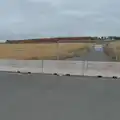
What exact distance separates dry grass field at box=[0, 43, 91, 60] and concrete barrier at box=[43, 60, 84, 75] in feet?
5.38

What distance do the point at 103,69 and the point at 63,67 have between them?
285 centimetres

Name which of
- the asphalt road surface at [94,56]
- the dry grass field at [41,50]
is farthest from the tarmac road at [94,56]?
the dry grass field at [41,50]

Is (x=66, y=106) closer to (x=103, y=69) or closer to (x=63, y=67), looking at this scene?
(x=103, y=69)

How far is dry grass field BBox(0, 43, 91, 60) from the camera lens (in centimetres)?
1967

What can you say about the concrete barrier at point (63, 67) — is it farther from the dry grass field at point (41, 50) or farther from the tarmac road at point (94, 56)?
the tarmac road at point (94, 56)

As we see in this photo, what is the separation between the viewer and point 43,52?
21.4m

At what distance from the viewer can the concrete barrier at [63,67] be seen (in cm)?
1627

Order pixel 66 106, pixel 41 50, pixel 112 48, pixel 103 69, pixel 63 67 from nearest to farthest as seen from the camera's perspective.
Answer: pixel 66 106
pixel 103 69
pixel 63 67
pixel 112 48
pixel 41 50

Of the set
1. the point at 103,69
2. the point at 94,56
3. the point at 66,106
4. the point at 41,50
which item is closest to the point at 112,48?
the point at 94,56

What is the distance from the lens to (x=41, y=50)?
21734mm

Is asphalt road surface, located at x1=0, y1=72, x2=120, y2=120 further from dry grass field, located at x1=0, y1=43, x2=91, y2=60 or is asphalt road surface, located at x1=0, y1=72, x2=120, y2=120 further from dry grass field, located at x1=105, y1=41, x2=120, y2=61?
dry grass field, located at x1=0, y1=43, x2=91, y2=60

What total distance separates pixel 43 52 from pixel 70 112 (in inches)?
557

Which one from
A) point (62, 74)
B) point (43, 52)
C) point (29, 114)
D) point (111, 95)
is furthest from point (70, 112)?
point (43, 52)

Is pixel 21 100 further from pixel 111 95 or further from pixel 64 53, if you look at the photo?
pixel 64 53
